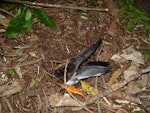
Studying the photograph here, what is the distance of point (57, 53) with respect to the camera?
3170 mm

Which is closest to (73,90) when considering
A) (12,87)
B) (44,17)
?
(12,87)

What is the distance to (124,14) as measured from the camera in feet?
12.3

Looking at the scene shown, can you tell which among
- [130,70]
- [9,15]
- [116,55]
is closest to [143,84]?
[130,70]

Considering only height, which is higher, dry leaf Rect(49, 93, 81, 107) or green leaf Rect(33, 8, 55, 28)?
green leaf Rect(33, 8, 55, 28)

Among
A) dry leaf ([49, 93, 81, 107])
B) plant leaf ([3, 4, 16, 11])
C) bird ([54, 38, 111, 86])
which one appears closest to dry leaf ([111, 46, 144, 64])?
bird ([54, 38, 111, 86])

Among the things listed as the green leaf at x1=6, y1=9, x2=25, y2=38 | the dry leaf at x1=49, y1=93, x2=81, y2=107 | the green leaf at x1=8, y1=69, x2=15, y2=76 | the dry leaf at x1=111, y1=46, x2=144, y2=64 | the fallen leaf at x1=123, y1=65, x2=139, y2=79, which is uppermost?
the green leaf at x1=6, y1=9, x2=25, y2=38

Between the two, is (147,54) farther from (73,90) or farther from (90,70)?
(73,90)

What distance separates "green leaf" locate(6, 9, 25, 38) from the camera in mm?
3139

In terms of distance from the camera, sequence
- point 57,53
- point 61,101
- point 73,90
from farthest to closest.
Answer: point 57,53 < point 73,90 < point 61,101

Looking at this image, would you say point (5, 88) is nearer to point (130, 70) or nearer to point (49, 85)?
point (49, 85)

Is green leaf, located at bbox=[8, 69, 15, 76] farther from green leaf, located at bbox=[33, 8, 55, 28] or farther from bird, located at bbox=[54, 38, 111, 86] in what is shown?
green leaf, located at bbox=[33, 8, 55, 28]

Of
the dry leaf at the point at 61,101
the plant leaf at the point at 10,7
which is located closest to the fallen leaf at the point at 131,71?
the dry leaf at the point at 61,101

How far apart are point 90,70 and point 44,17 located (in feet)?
2.72

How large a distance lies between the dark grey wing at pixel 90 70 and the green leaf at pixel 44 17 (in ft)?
2.08
